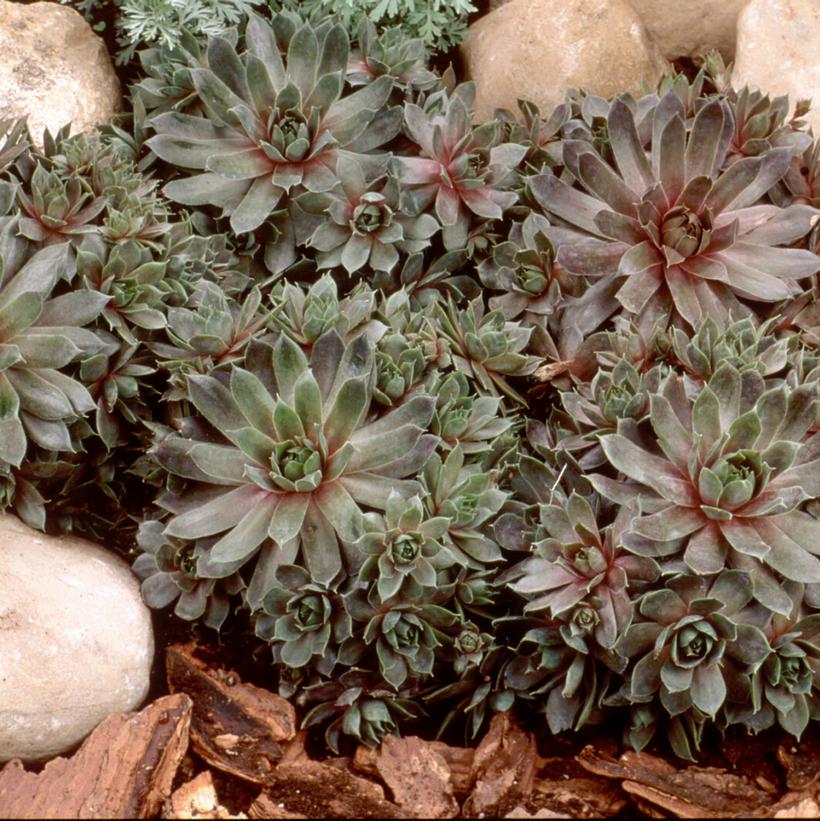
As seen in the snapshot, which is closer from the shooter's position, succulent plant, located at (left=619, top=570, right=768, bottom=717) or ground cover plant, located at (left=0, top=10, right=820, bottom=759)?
succulent plant, located at (left=619, top=570, right=768, bottom=717)

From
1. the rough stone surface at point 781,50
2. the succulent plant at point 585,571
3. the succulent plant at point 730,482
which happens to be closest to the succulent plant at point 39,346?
the succulent plant at point 585,571

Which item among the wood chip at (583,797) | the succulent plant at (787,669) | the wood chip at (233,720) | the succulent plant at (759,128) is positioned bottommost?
the wood chip at (233,720)

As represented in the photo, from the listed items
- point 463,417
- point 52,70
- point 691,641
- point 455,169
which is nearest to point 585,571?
point 691,641

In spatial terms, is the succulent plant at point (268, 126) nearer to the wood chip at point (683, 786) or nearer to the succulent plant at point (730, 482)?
the succulent plant at point (730, 482)

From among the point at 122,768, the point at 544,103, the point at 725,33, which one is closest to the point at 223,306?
the point at 122,768

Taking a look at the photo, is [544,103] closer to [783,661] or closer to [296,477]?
[296,477]

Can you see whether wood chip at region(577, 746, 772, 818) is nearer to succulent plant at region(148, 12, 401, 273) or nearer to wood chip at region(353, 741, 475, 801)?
wood chip at region(353, 741, 475, 801)

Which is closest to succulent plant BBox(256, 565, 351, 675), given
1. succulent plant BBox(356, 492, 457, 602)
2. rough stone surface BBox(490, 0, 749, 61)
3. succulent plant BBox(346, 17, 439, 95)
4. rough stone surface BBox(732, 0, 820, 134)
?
succulent plant BBox(356, 492, 457, 602)
